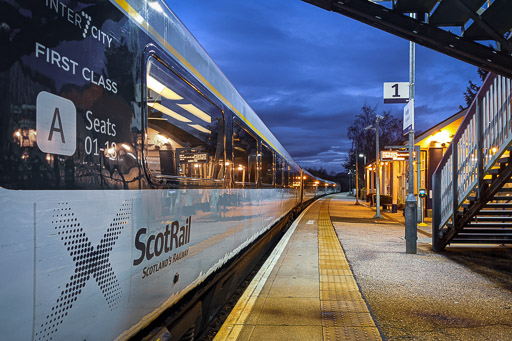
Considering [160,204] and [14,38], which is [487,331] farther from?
[14,38]

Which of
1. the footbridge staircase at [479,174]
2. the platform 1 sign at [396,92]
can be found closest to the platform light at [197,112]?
the footbridge staircase at [479,174]

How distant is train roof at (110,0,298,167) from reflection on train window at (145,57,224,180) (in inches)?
7.6

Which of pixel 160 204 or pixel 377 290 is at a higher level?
pixel 160 204

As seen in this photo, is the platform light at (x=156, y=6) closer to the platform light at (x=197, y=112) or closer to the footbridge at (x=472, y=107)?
the platform light at (x=197, y=112)

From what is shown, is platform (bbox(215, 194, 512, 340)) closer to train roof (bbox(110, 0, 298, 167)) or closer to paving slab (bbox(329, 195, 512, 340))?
paving slab (bbox(329, 195, 512, 340))

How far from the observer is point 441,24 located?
15.9ft

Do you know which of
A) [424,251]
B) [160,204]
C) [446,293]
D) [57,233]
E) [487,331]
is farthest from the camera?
[424,251]

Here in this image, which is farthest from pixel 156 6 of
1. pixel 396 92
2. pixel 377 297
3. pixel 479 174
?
pixel 396 92

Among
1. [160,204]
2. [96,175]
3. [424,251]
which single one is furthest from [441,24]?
[424,251]

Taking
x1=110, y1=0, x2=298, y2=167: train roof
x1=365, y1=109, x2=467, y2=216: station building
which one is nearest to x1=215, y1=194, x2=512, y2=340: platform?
x1=110, y1=0, x2=298, y2=167: train roof

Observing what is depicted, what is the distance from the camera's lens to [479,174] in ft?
22.4

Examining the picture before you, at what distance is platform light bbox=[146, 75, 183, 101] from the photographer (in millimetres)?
2937

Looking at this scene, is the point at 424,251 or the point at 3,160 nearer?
the point at 3,160

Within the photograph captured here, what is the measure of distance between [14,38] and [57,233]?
87cm
